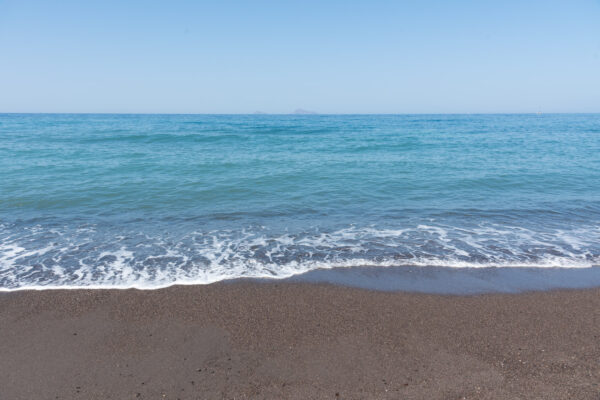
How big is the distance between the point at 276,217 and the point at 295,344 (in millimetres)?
6067

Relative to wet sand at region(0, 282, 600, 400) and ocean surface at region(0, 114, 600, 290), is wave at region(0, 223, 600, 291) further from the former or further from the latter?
wet sand at region(0, 282, 600, 400)

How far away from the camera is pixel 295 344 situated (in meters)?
4.87

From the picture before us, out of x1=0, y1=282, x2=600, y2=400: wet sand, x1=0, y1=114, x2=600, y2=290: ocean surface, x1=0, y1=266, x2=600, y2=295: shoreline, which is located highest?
x1=0, y1=114, x2=600, y2=290: ocean surface

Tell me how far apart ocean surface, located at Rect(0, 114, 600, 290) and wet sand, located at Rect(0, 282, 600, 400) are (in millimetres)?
938

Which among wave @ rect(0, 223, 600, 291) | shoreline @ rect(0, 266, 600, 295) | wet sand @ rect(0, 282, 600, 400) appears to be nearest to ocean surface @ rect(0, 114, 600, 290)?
wave @ rect(0, 223, 600, 291)

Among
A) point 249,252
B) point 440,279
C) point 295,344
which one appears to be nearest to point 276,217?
point 249,252

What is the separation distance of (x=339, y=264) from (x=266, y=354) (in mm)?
3209

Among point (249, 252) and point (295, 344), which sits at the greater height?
point (249, 252)

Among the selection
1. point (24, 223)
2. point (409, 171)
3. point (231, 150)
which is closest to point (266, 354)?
point (24, 223)

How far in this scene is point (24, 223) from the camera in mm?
9938

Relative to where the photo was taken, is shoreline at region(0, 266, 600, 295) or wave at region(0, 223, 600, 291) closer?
shoreline at region(0, 266, 600, 295)

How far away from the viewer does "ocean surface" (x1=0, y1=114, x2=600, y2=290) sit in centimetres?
751

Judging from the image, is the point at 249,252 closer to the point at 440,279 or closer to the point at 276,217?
the point at 276,217

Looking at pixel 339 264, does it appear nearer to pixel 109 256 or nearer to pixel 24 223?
pixel 109 256
